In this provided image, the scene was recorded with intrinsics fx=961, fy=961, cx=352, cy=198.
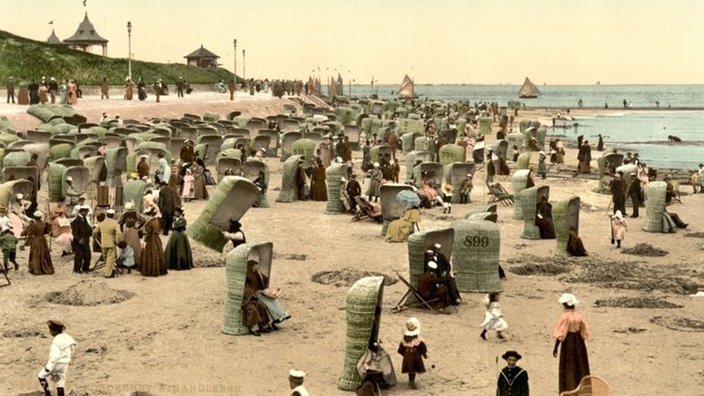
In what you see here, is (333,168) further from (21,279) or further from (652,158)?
(652,158)

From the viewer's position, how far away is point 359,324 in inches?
500

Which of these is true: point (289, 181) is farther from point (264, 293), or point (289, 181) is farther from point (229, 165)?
point (264, 293)

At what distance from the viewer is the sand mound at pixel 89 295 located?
17141 mm

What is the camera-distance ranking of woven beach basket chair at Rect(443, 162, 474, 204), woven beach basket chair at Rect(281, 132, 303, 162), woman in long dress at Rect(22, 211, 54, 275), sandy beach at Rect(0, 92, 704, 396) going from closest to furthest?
sandy beach at Rect(0, 92, 704, 396), woman in long dress at Rect(22, 211, 54, 275), woven beach basket chair at Rect(443, 162, 474, 204), woven beach basket chair at Rect(281, 132, 303, 162)

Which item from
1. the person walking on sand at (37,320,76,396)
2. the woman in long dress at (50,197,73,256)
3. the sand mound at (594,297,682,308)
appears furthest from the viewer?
the woman in long dress at (50,197,73,256)

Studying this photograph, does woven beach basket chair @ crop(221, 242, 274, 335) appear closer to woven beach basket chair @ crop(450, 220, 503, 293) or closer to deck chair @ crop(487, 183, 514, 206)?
woven beach basket chair @ crop(450, 220, 503, 293)

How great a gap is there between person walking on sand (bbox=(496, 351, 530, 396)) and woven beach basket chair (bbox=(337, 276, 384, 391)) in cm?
234

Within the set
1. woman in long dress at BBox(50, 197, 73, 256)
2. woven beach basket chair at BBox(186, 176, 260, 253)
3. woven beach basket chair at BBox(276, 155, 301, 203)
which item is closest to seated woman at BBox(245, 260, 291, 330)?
woven beach basket chair at BBox(186, 176, 260, 253)

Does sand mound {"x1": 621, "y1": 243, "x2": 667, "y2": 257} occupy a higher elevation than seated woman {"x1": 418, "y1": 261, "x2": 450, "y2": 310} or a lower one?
lower

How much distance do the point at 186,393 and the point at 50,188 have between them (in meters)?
16.2

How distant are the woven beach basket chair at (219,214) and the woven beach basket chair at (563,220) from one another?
7018mm

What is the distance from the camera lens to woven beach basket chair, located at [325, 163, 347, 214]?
27.2 metres

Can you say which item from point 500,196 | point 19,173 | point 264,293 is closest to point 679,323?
point 264,293

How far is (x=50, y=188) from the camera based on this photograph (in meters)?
27.1
